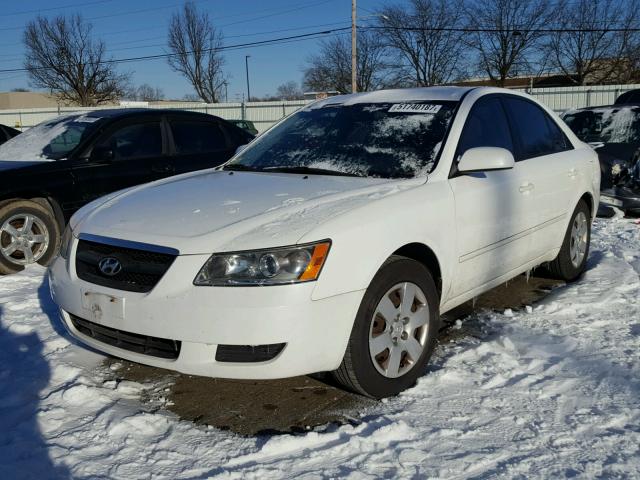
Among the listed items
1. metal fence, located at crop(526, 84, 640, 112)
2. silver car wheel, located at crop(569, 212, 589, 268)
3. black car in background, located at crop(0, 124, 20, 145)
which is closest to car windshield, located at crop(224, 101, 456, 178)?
silver car wheel, located at crop(569, 212, 589, 268)

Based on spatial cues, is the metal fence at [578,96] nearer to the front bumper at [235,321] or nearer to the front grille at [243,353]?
the front bumper at [235,321]

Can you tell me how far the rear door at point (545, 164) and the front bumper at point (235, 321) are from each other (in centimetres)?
214

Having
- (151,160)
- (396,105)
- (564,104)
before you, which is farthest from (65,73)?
(396,105)

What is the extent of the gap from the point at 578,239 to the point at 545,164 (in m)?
1.08

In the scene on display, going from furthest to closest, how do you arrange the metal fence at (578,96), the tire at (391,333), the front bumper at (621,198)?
the metal fence at (578,96), the front bumper at (621,198), the tire at (391,333)

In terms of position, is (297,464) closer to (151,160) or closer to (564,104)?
(151,160)

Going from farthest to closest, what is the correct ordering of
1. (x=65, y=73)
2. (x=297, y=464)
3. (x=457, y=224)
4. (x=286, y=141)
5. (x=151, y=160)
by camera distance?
(x=65, y=73) → (x=151, y=160) → (x=286, y=141) → (x=457, y=224) → (x=297, y=464)

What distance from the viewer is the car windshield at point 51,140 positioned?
6109 mm

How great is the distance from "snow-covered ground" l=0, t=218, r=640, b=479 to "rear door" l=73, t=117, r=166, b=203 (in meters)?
2.33

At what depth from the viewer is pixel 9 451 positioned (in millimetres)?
2613

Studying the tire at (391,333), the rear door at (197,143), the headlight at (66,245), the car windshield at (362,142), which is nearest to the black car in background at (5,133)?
the rear door at (197,143)

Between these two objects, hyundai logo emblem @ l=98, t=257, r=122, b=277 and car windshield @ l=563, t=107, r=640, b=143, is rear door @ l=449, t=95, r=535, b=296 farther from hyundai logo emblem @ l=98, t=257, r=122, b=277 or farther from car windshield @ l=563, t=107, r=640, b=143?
car windshield @ l=563, t=107, r=640, b=143

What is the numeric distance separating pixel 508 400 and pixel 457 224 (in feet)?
3.27

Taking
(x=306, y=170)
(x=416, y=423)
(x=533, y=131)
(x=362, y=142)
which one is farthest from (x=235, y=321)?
(x=533, y=131)
